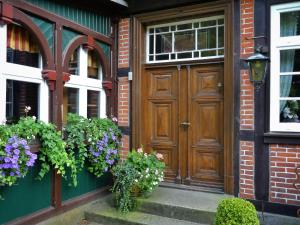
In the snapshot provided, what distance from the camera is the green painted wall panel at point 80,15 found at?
13.4 ft

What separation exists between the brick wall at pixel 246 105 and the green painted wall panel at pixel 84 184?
2140 mm

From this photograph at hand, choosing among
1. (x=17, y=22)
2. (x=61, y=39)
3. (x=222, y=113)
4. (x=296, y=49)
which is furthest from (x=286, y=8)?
(x=17, y=22)

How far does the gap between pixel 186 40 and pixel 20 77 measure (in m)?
2.68

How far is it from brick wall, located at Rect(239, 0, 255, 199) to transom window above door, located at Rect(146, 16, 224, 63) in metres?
0.45

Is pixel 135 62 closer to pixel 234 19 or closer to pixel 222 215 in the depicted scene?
pixel 234 19

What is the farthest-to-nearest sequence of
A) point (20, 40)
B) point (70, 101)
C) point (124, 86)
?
point (124, 86) → point (70, 101) → point (20, 40)

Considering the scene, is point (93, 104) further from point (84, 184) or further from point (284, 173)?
point (284, 173)

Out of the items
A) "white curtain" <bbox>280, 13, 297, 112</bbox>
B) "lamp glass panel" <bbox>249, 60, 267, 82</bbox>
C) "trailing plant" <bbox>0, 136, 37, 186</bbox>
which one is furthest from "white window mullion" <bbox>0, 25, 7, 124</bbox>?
"white curtain" <bbox>280, 13, 297, 112</bbox>

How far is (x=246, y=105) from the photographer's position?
4.35 meters

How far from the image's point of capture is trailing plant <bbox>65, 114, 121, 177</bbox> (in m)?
4.23

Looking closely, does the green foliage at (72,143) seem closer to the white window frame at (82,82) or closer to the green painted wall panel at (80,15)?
the white window frame at (82,82)

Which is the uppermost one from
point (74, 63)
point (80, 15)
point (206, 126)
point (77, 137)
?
point (80, 15)

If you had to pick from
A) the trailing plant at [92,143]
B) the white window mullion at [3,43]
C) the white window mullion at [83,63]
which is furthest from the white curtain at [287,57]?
the white window mullion at [3,43]

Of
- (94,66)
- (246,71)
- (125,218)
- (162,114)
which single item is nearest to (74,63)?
(94,66)
